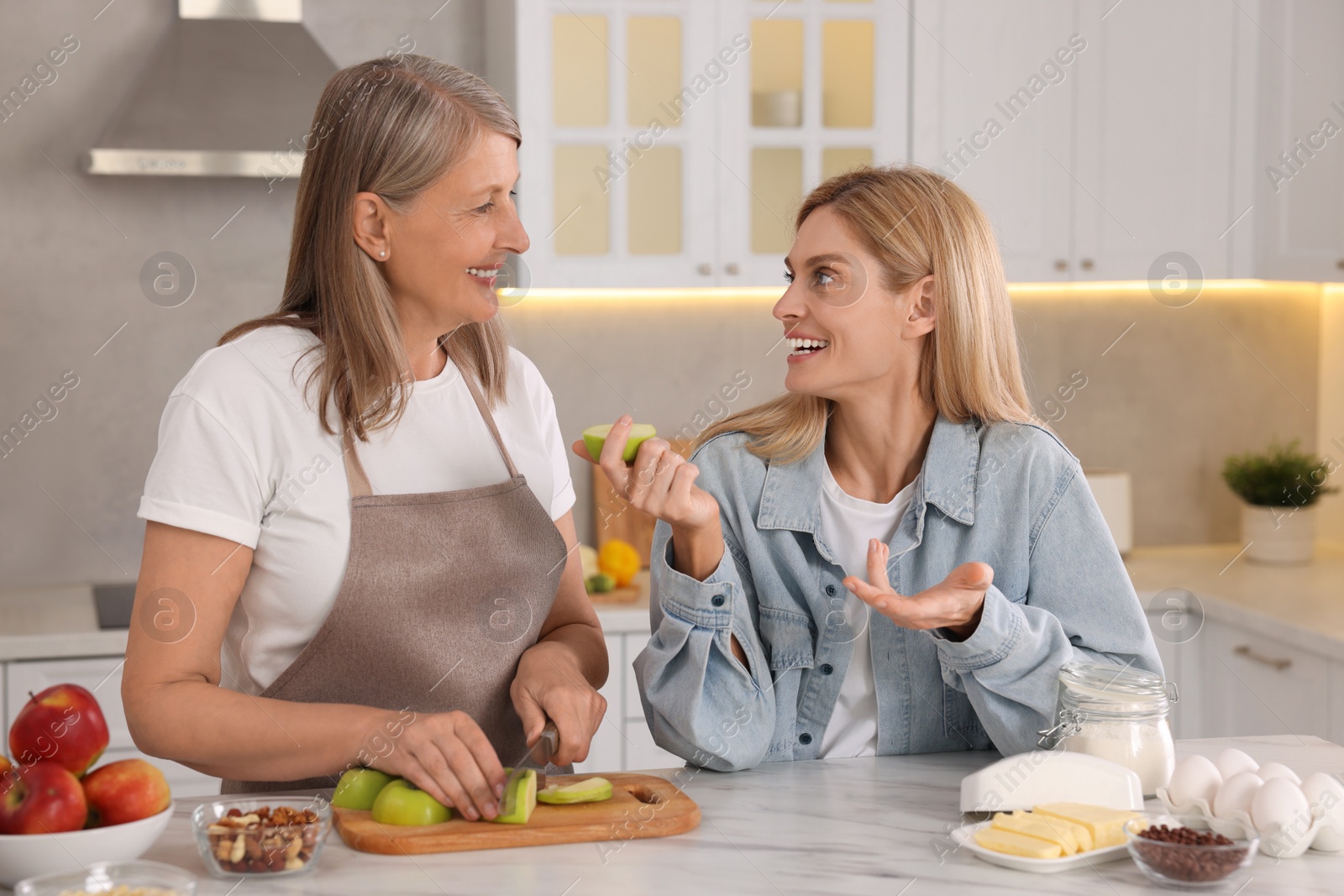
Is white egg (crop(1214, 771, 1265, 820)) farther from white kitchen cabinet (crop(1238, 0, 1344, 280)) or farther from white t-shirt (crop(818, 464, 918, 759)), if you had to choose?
white kitchen cabinet (crop(1238, 0, 1344, 280))

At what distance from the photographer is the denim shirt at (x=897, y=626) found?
140 centimetres

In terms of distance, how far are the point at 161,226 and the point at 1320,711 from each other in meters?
2.81

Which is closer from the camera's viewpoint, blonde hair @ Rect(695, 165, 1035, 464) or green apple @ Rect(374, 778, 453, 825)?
green apple @ Rect(374, 778, 453, 825)

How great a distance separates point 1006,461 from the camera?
5.09 feet

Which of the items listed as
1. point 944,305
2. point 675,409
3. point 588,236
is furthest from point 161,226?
point 944,305

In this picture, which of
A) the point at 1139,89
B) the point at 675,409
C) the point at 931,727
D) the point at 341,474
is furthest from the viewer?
the point at 675,409

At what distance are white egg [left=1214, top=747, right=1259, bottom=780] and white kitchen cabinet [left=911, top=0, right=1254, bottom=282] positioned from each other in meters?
2.10

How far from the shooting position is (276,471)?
134 centimetres

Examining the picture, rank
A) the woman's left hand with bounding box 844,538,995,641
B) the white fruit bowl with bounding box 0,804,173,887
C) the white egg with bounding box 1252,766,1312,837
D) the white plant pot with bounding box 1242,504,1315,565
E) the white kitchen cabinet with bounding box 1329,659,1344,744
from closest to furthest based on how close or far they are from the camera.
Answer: the white fruit bowl with bounding box 0,804,173,887, the white egg with bounding box 1252,766,1312,837, the woman's left hand with bounding box 844,538,995,641, the white kitchen cabinet with bounding box 1329,659,1344,744, the white plant pot with bounding box 1242,504,1315,565

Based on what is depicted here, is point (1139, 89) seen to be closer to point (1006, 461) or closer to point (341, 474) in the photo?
point (1006, 461)

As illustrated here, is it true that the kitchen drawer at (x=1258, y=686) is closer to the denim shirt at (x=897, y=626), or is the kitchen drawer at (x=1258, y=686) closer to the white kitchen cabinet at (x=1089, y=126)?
the white kitchen cabinet at (x=1089, y=126)

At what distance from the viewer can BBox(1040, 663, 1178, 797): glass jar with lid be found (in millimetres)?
1283

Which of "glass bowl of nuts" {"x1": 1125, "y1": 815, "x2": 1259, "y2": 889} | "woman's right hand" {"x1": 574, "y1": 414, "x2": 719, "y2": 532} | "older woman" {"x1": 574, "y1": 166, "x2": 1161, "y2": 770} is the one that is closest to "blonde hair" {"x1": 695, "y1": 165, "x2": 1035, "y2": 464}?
"older woman" {"x1": 574, "y1": 166, "x2": 1161, "y2": 770}

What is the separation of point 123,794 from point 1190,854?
2.96 ft
